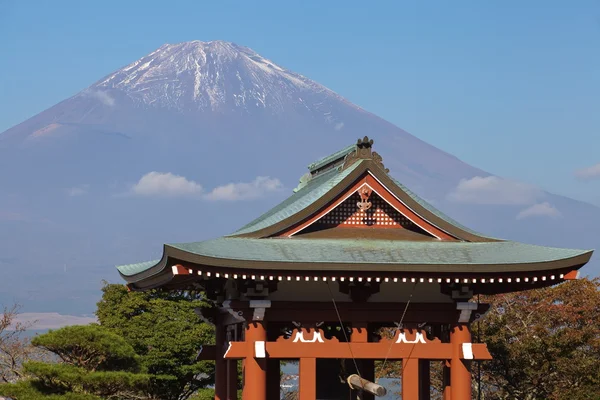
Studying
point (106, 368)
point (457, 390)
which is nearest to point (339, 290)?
point (457, 390)

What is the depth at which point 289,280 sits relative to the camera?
54.5 ft

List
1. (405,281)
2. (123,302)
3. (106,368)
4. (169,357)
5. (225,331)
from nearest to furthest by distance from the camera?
1. (405,281)
2. (225,331)
3. (106,368)
4. (169,357)
5. (123,302)

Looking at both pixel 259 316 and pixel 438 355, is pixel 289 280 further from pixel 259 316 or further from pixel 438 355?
pixel 438 355

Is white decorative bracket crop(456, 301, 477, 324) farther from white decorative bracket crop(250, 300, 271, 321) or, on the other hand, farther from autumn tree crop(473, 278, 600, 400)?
autumn tree crop(473, 278, 600, 400)

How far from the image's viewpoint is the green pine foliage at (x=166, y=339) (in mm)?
40500

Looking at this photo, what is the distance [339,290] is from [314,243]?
1010 mm

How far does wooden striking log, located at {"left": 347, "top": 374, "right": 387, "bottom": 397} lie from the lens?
50.0 feet

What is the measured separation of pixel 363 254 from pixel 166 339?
25694 millimetres

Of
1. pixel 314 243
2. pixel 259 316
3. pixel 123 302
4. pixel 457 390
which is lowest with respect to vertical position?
pixel 457 390

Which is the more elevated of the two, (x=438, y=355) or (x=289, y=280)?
(x=289, y=280)

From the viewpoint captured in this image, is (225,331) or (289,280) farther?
(225,331)

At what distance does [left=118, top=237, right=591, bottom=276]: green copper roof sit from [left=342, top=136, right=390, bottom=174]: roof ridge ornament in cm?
141

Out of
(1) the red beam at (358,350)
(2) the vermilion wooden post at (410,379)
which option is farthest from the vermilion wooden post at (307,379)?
(2) the vermilion wooden post at (410,379)

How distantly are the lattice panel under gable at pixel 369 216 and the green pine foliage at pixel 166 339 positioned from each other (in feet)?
76.2
